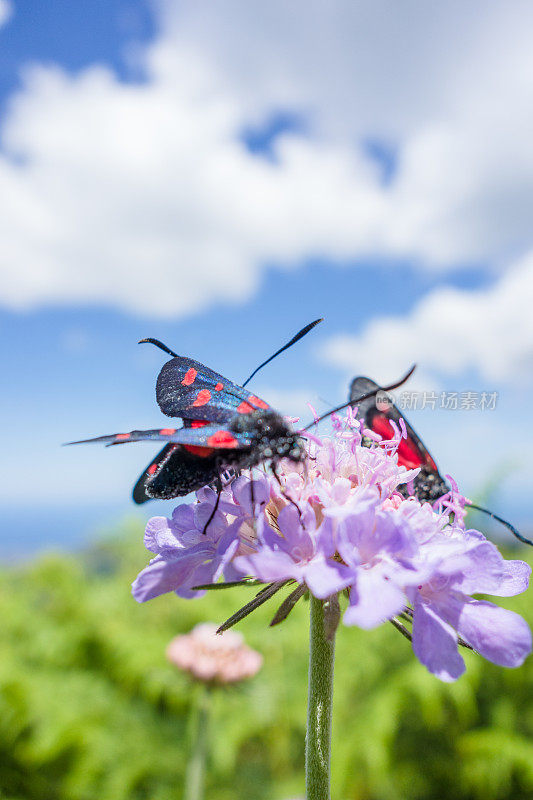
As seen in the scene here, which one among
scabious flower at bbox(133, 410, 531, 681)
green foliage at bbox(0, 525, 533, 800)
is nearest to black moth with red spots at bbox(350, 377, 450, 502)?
scabious flower at bbox(133, 410, 531, 681)

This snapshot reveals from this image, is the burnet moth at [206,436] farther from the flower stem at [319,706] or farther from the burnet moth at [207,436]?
the flower stem at [319,706]

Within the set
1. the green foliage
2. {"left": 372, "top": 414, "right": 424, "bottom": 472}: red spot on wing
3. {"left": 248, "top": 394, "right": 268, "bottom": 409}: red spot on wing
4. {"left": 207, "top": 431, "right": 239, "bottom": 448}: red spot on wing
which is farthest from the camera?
the green foliage

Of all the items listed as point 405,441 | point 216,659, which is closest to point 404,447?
point 405,441

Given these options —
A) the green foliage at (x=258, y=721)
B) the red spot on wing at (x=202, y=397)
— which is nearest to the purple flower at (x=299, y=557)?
the red spot on wing at (x=202, y=397)

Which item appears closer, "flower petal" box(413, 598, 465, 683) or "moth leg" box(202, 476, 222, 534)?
"flower petal" box(413, 598, 465, 683)

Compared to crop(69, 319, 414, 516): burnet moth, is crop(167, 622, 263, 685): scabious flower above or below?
below

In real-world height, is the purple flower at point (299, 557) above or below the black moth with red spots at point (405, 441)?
below

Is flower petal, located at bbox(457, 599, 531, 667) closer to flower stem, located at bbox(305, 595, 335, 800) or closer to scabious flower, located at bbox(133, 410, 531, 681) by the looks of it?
scabious flower, located at bbox(133, 410, 531, 681)
